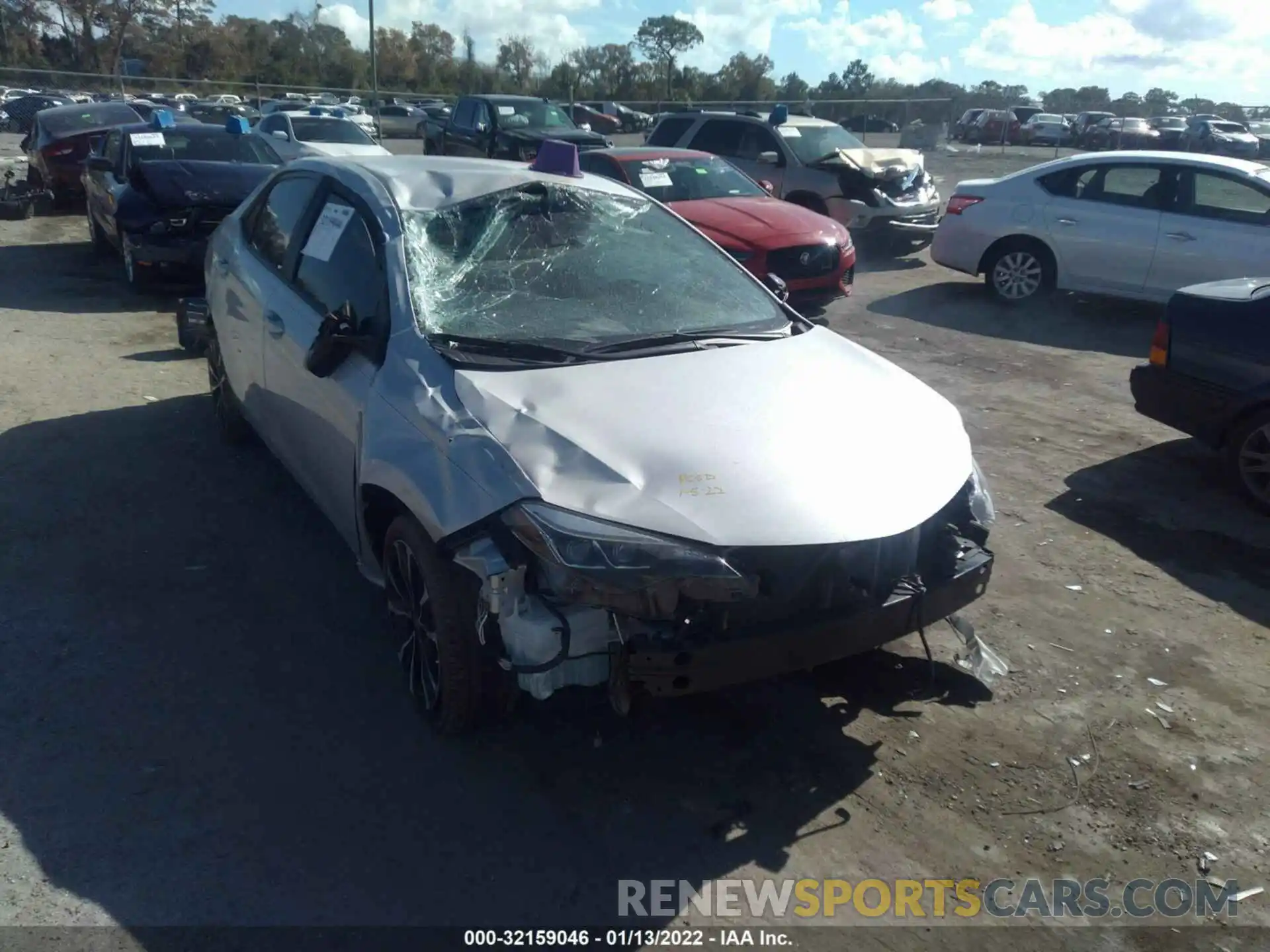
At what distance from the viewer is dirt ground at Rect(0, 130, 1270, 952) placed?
299 centimetres

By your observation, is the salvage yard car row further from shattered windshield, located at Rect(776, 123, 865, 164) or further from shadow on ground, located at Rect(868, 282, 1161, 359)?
shattered windshield, located at Rect(776, 123, 865, 164)

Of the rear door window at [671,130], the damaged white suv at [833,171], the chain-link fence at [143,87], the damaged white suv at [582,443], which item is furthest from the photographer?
the chain-link fence at [143,87]

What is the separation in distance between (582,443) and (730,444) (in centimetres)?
47

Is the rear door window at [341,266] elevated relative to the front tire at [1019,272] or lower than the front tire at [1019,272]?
elevated

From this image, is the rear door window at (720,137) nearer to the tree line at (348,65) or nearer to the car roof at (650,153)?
the car roof at (650,153)

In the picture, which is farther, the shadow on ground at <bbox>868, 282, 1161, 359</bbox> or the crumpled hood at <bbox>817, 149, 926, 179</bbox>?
the crumpled hood at <bbox>817, 149, 926, 179</bbox>

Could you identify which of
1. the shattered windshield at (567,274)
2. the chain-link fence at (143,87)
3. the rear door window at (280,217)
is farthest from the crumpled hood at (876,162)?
the chain-link fence at (143,87)

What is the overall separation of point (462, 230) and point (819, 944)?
2.95m

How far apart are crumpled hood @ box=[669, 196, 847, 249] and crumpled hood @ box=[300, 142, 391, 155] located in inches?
275

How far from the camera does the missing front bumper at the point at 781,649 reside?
114 inches

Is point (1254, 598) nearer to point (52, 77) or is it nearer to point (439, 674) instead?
point (439, 674)

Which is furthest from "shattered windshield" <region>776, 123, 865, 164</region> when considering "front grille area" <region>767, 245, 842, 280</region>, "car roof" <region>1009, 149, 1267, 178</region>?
"front grille area" <region>767, 245, 842, 280</region>

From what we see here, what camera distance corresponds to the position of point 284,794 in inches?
129

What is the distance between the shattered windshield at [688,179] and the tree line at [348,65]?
4372 cm
